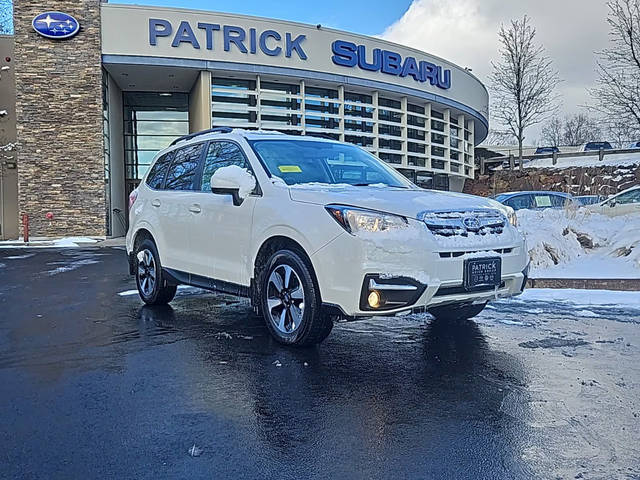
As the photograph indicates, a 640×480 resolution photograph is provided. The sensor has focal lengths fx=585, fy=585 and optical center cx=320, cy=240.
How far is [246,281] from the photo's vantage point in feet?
16.7

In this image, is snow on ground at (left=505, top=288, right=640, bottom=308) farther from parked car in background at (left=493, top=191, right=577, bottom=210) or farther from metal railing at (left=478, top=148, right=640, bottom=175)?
metal railing at (left=478, top=148, right=640, bottom=175)

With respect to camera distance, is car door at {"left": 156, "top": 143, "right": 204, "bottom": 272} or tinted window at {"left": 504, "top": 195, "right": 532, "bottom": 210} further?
tinted window at {"left": 504, "top": 195, "right": 532, "bottom": 210}

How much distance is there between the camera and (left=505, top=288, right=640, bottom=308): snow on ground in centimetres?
664

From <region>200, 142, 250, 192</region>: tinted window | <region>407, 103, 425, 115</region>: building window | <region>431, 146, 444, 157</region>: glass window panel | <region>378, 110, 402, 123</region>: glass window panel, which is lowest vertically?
<region>200, 142, 250, 192</region>: tinted window

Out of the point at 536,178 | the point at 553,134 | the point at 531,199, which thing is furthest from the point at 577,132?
the point at 531,199

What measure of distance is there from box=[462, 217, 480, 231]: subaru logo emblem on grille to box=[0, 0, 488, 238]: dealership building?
17.9 m

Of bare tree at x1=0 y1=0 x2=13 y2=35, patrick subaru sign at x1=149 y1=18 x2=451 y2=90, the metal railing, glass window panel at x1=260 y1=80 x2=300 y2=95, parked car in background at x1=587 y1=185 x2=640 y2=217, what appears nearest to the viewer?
parked car in background at x1=587 y1=185 x2=640 y2=217

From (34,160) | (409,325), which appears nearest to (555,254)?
(409,325)

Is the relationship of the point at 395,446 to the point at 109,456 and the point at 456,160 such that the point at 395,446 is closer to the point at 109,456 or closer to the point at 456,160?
the point at 109,456

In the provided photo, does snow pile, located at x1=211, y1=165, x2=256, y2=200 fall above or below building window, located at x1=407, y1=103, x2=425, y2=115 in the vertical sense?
below

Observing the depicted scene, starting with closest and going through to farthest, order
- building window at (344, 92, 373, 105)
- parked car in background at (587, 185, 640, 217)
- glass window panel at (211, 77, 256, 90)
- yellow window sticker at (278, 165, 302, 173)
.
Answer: yellow window sticker at (278, 165, 302, 173) < parked car in background at (587, 185, 640, 217) < glass window panel at (211, 77, 256, 90) < building window at (344, 92, 373, 105)

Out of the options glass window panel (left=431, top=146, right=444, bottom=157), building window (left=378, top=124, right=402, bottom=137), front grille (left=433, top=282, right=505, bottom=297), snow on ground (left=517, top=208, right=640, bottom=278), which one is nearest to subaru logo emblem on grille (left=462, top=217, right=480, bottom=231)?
front grille (left=433, top=282, right=505, bottom=297)

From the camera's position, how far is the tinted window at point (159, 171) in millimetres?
6715

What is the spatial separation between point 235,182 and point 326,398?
222cm
